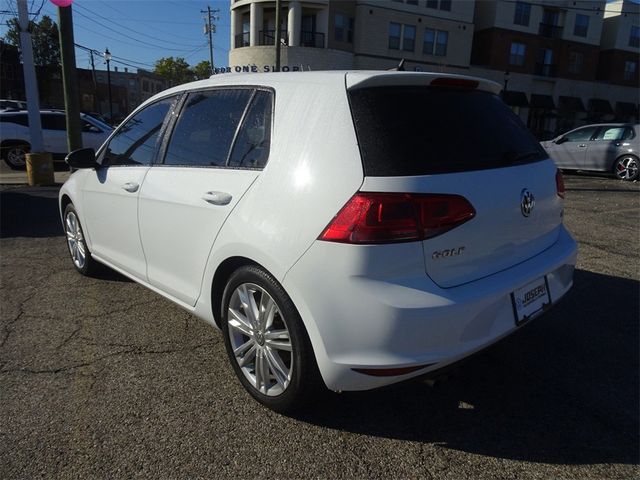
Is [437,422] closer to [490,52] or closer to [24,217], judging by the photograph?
[24,217]

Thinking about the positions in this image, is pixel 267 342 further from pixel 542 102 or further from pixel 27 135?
pixel 542 102

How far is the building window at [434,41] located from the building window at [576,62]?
15.1m

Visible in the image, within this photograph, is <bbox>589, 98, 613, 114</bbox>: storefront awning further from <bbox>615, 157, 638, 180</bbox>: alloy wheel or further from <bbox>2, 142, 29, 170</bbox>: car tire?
<bbox>2, 142, 29, 170</bbox>: car tire

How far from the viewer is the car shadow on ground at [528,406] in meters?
2.33

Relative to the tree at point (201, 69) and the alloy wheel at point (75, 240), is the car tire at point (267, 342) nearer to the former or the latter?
the alloy wheel at point (75, 240)

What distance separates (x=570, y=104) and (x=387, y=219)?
50.9 m

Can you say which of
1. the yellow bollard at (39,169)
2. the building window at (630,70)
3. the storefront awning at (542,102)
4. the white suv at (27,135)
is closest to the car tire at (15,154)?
the white suv at (27,135)

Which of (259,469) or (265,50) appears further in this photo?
(265,50)

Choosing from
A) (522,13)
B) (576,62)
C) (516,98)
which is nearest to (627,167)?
(516,98)

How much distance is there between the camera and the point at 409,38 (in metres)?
37.4

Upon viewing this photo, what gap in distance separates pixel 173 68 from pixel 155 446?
7563 centimetres

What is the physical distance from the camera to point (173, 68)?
7050cm

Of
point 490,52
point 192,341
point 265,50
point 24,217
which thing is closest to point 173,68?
point 265,50

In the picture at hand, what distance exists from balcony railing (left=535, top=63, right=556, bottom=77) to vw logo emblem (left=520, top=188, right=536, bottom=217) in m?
48.0
